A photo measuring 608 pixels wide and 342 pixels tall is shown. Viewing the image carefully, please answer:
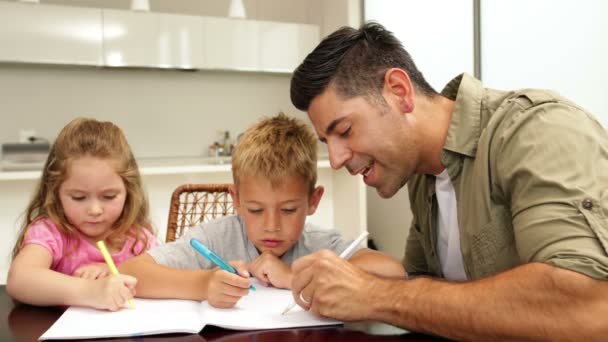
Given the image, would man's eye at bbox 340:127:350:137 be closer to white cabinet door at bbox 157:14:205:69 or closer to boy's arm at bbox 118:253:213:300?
boy's arm at bbox 118:253:213:300

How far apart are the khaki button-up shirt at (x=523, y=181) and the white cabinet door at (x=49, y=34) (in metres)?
2.83

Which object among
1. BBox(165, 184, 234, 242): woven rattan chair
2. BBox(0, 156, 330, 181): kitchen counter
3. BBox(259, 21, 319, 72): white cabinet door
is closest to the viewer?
BBox(165, 184, 234, 242): woven rattan chair

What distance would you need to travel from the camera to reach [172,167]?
324 centimetres

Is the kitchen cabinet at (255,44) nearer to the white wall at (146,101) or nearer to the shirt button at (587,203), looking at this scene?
the white wall at (146,101)

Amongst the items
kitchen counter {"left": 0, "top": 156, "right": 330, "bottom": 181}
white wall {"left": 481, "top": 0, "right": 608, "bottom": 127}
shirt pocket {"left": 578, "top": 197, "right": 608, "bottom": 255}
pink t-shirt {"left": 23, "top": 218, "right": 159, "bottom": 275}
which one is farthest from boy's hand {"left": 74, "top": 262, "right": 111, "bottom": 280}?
kitchen counter {"left": 0, "top": 156, "right": 330, "bottom": 181}

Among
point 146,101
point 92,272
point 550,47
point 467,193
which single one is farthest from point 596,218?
point 146,101

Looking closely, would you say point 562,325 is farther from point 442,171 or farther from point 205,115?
point 205,115

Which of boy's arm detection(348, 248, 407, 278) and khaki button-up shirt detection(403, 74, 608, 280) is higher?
khaki button-up shirt detection(403, 74, 608, 280)

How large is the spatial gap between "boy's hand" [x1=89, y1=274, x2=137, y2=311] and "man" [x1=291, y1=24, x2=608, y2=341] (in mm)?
271

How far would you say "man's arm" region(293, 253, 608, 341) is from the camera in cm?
73

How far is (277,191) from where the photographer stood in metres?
1.19

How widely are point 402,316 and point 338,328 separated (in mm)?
93

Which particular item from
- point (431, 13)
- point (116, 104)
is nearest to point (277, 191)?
point (431, 13)

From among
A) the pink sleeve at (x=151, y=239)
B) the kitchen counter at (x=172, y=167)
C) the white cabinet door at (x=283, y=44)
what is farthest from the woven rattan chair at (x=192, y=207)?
the white cabinet door at (x=283, y=44)
